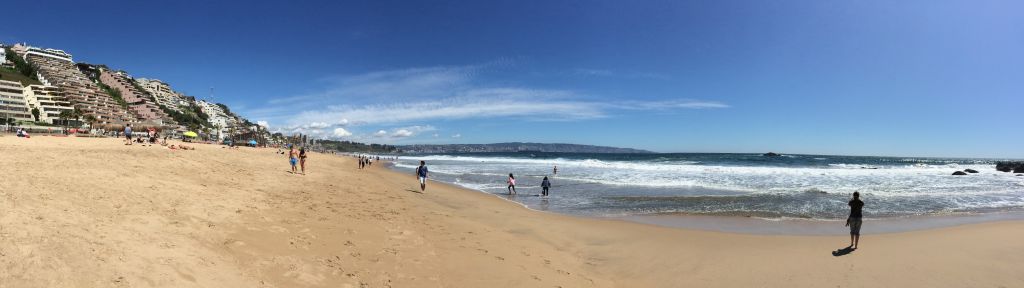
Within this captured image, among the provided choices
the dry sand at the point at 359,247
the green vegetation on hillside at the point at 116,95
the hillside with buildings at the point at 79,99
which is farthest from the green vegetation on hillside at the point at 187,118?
the dry sand at the point at 359,247

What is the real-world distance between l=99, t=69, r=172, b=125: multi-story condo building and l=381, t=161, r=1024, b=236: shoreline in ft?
347

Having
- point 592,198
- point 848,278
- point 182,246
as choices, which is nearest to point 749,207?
point 592,198

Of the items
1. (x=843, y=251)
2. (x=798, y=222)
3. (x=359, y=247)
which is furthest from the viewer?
(x=798, y=222)

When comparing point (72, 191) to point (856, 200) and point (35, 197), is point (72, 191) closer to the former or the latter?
point (35, 197)

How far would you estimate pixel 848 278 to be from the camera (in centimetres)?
764

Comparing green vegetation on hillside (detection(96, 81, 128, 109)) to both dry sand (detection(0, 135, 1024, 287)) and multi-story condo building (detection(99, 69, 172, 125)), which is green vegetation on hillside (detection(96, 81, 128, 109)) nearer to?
multi-story condo building (detection(99, 69, 172, 125))

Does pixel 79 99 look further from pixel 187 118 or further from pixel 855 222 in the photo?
A: pixel 855 222

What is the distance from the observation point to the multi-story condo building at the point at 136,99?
97.6 metres

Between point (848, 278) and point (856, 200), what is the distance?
136 inches

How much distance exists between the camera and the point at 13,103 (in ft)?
213

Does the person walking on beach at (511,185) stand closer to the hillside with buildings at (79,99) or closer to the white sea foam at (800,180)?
the white sea foam at (800,180)

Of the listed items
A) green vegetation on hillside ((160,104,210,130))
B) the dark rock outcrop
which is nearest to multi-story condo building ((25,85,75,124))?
green vegetation on hillside ((160,104,210,130))

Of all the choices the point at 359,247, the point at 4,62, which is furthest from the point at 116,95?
the point at 359,247

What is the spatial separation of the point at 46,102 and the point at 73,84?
27.4 m
